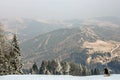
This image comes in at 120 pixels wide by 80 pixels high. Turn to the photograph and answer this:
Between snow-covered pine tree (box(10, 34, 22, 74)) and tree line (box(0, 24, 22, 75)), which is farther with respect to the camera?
snow-covered pine tree (box(10, 34, 22, 74))

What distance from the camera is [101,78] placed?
5228cm

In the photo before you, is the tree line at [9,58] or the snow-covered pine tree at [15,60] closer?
the tree line at [9,58]

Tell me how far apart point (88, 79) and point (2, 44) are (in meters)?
37.6

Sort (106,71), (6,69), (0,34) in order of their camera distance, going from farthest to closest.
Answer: (6,69)
(0,34)
(106,71)

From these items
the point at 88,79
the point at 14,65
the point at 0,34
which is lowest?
the point at 88,79

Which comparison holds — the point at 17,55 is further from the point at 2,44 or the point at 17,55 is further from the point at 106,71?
the point at 106,71

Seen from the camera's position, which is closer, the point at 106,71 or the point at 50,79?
the point at 50,79

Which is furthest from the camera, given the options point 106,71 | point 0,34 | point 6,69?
point 6,69

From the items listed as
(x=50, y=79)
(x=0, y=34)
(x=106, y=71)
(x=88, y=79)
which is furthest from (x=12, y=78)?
(x=0, y=34)

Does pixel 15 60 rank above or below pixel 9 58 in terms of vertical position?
below

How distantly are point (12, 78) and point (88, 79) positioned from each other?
463 inches

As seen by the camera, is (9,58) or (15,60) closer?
(9,58)

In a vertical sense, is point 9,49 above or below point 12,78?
above

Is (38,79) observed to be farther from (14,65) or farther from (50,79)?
(14,65)
